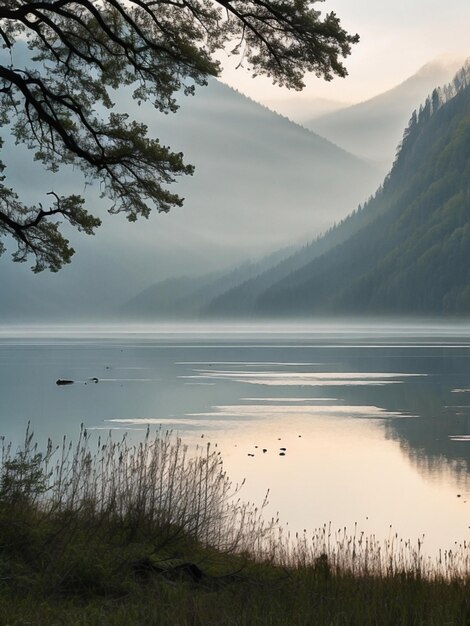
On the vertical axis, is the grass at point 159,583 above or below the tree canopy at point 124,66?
below

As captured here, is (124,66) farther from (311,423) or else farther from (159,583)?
(311,423)

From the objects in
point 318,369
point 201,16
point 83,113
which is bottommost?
point 318,369

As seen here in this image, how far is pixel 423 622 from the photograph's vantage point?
11.8 m

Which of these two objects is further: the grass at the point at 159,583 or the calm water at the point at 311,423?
the calm water at the point at 311,423

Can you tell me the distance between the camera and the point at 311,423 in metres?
54.0

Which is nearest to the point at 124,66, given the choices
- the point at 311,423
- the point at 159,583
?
the point at 159,583

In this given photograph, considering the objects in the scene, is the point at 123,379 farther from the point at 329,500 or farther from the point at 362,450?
the point at 329,500

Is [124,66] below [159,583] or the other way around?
the other way around

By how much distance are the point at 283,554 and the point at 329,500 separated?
11.4 meters

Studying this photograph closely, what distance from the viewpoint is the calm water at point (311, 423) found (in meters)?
30.1

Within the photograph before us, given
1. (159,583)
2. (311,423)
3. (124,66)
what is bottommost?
(311,423)

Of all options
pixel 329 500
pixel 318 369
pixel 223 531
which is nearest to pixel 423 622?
pixel 223 531

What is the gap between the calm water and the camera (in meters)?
30.1

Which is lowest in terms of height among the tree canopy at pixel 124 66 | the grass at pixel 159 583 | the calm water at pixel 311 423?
the calm water at pixel 311 423
